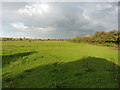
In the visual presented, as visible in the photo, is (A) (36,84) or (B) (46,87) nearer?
(B) (46,87)

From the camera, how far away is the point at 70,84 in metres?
7.96

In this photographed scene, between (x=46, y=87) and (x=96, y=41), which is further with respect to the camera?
(x=96, y=41)

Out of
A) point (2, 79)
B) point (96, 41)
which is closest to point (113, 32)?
point (96, 41)

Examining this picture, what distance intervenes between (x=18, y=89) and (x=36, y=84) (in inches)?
50.2

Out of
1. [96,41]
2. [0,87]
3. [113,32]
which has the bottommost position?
[0,87]

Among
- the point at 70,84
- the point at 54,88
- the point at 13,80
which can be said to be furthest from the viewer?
the point at 13,80

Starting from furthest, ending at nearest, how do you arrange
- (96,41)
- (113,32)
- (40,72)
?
(96,41)
(113,32)
(40,72)

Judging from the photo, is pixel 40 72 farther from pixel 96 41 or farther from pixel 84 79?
pixel 96 41

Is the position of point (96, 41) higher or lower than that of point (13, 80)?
higher

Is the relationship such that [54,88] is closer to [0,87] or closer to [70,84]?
[70,84]

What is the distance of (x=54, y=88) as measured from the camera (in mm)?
7422

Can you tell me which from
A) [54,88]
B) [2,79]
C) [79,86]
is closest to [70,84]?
[79,86]

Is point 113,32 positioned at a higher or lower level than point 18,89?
higher

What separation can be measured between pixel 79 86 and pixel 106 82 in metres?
1.87
